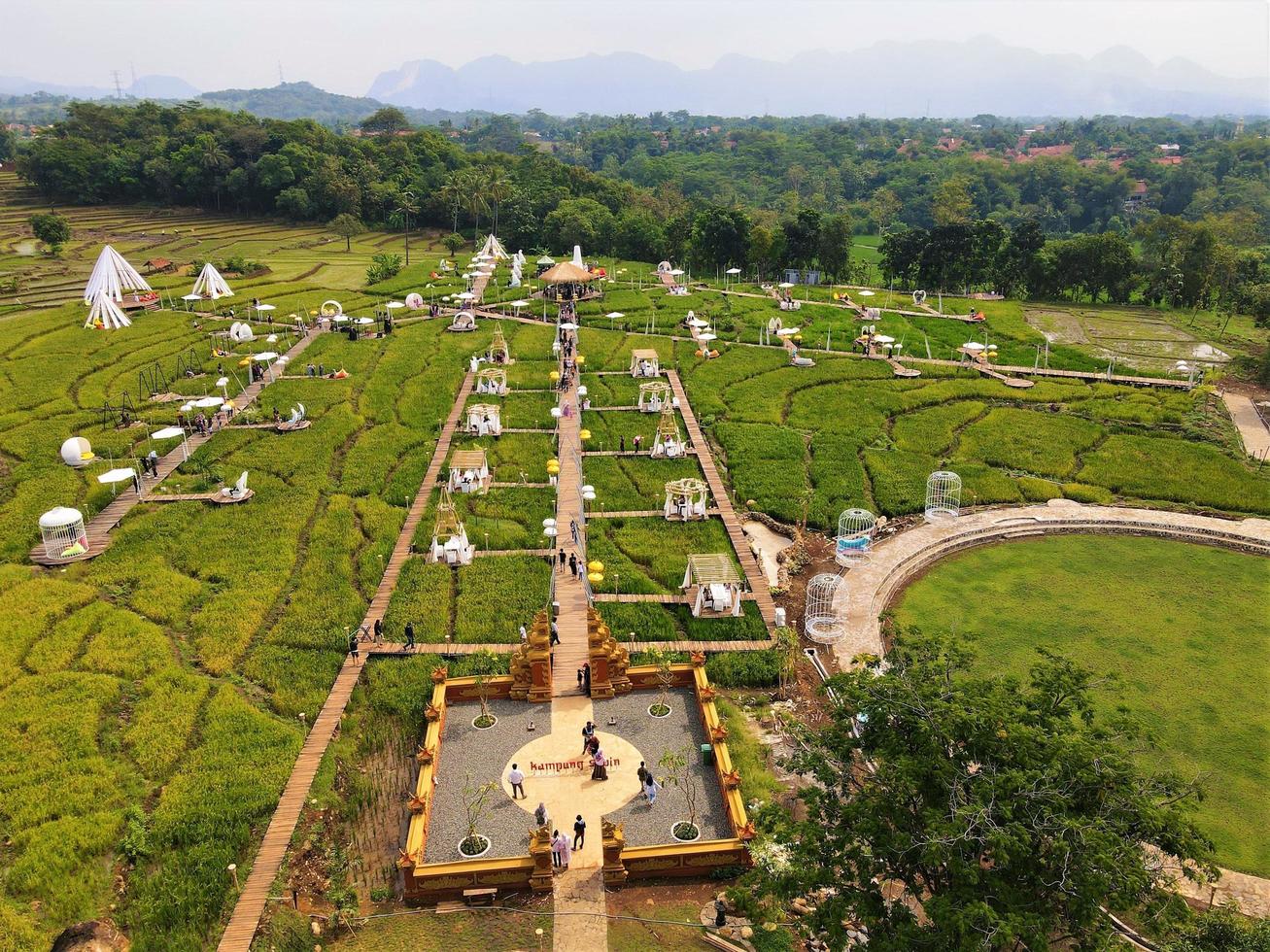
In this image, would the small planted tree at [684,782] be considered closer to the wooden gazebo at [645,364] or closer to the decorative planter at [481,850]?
the decorative planter at [481,850]

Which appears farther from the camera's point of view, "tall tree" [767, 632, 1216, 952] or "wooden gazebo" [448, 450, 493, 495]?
"wooden gazebo" [448, 450, 493, 495]

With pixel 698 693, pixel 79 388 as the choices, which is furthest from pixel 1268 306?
pixel 79 388

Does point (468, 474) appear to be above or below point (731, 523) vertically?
above

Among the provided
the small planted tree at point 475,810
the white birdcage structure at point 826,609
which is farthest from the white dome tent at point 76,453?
the white birdcage structure at point 826,609

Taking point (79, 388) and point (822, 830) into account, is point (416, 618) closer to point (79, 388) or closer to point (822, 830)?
point (822, 830)

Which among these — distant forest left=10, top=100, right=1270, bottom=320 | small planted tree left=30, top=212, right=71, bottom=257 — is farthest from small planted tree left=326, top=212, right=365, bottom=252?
small planted tree left=30, top=212, right=71, bottom=257

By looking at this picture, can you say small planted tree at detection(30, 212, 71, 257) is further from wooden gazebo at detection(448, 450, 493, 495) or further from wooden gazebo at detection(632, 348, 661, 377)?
wooden gazebo at detection(448, 450, 493, 495)

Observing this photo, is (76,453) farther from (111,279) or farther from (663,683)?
(663,683)

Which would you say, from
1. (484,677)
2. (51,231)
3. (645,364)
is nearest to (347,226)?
(51,231)
